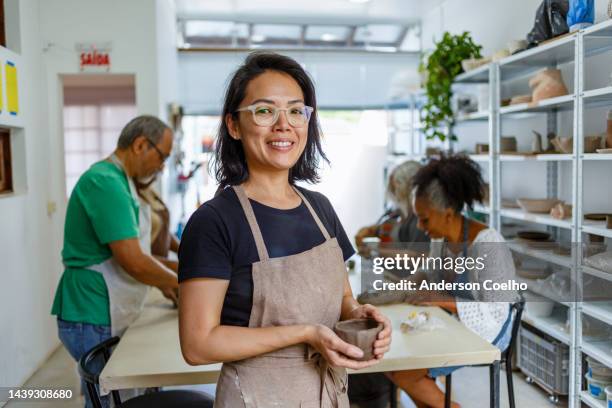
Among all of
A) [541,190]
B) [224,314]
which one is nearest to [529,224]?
[541,190]

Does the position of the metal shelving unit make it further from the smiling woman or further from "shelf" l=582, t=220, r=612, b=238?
the smiling woman

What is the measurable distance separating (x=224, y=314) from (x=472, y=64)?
3.56m

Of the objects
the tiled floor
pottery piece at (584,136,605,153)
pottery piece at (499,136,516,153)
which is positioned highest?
pottery piece at (499,136,516,153)

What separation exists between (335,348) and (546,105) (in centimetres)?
269

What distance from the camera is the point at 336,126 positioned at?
6797 mm

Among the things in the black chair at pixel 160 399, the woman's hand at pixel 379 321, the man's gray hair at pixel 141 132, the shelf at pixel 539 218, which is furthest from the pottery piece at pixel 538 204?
the woman's hand at pixel 379 321

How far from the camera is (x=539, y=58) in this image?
3396 millimetres

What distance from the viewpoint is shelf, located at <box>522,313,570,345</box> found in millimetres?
2932

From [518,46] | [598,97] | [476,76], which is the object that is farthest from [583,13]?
[476,76]

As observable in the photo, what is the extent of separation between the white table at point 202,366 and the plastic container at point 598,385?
107 cm

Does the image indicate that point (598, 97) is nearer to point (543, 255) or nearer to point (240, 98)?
point (543, 255)

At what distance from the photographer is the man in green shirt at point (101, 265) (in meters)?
2.00

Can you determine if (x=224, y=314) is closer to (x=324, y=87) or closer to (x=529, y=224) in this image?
(x=529, y=224)

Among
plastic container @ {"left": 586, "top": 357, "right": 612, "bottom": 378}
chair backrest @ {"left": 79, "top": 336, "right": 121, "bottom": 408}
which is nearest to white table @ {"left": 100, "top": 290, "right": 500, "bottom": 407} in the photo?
chair backrest @ {"left": 79, "top": 336, "right": 121, "bottom": 408}
